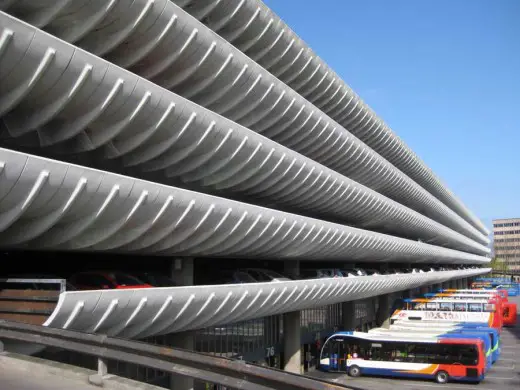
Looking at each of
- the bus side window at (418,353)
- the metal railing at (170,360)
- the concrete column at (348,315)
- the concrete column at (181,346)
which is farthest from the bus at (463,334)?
the metal railing at (170,360)

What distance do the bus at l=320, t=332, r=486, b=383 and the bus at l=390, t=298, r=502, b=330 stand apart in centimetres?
1326

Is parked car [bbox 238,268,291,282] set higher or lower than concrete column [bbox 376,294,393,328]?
higher

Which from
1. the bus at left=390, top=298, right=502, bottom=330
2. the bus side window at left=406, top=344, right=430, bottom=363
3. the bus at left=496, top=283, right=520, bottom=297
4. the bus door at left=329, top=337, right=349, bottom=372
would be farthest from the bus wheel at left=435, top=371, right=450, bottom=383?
the bus at left=496, top=283, right=520, bottom=297

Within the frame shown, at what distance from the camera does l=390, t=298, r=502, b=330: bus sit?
2066 inches

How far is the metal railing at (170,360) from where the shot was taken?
5.87 metres

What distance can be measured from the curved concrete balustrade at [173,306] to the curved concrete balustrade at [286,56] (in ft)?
30.6

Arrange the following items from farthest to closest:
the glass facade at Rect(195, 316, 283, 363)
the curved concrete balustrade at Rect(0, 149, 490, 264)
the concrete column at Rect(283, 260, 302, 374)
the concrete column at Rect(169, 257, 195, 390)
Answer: the concrete column at Rect(283, 260, 302, 374) → the glass facade at Rect(195, 316, 283, 363) → the concrete column at Rect(169, 257, 195, 390) → the curved concrete balustrade at Rect(0, 149, 490, 264)

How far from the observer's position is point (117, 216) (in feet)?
49.1

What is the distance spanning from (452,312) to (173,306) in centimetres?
4322

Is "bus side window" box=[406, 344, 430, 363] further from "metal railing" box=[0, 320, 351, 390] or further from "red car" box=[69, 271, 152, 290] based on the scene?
"metal railing" box=[0, 320, 351, 390]

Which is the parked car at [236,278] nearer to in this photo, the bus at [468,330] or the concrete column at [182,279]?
the concrete column at [182,279]

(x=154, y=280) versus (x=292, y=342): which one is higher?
(x=154, y=280)

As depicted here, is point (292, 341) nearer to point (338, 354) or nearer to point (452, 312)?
point (338, 354)

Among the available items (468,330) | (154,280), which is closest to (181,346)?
(154,280)
